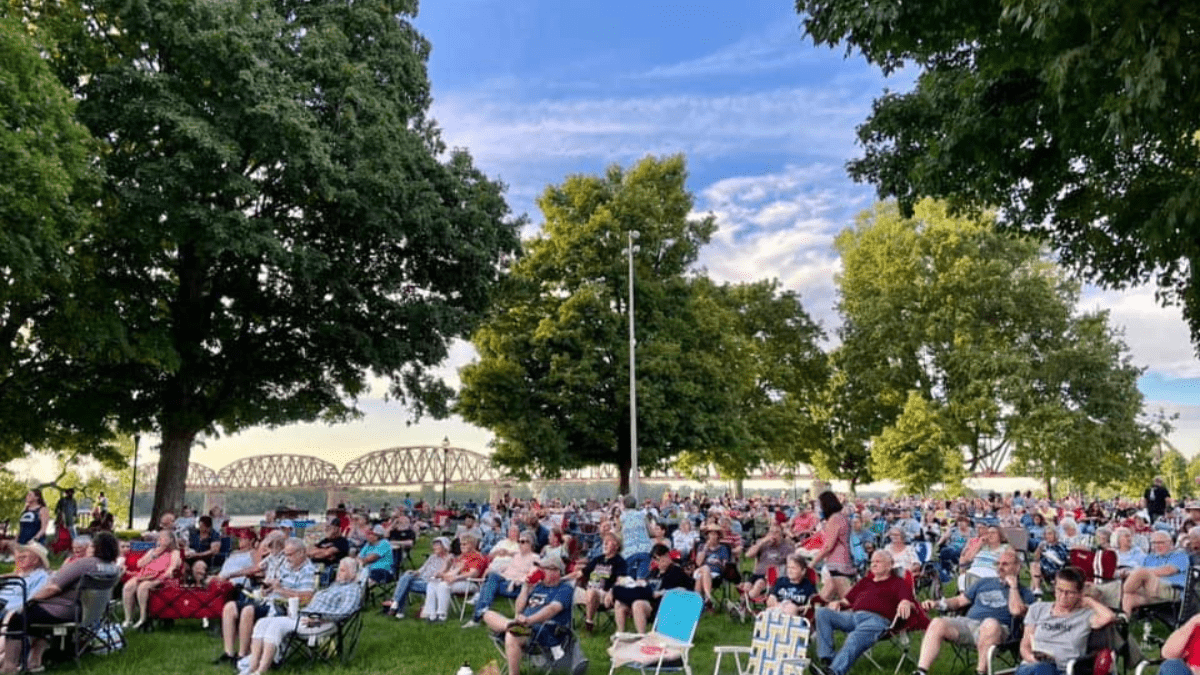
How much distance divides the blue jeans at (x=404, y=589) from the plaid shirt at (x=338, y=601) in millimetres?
2970

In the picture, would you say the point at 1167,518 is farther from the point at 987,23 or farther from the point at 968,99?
the point at 987,23

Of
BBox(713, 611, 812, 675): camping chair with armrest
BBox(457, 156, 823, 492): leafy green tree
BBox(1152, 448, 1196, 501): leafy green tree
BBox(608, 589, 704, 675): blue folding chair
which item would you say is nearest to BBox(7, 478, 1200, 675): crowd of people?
BBox(713, 611, 812, 675): camping chair with armrest

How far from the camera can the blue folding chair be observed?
8039 mm

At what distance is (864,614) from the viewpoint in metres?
8.20

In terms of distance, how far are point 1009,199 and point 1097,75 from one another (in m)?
6.03

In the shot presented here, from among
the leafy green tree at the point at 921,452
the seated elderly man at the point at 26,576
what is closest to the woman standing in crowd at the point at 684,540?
the seated elderly man at the point at 26,576

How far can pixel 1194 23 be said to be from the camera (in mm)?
6848

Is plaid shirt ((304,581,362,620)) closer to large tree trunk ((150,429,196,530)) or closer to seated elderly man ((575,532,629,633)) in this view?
seated elderly man ((575,532,629,633))

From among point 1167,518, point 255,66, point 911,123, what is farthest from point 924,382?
point 255,66

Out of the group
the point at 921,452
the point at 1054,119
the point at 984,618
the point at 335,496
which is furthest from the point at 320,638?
the point at 921,452

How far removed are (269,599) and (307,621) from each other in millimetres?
721

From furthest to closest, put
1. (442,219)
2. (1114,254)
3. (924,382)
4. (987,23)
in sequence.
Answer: (924,382) → (442,219) → (1114,254) → (987,23)

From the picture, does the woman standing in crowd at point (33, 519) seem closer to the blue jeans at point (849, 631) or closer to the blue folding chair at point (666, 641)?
the blue folding chair at point (666, 641)

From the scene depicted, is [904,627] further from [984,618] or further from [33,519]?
[33,519]
